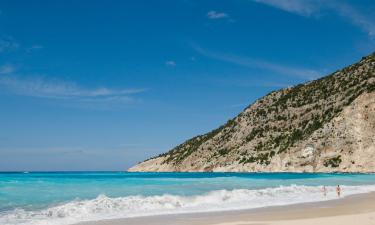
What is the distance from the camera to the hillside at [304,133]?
324ft

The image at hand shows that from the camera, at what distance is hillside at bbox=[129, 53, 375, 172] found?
98875 millimetres

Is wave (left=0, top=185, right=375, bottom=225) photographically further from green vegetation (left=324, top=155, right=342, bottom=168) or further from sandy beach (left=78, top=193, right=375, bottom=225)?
green vegetation (left=324, top=155, right=342, bottom=168)

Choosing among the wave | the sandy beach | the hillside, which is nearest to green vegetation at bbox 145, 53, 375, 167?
the hillside

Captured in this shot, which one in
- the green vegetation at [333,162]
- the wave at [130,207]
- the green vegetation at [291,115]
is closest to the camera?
the wave at [130,207]

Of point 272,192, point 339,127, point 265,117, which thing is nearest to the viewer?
point 272,192

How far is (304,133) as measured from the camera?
113m

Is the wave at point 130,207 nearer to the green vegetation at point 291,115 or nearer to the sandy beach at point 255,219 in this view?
the sandy beach at point 255,219

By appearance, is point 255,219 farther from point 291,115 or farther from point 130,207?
point 291,115

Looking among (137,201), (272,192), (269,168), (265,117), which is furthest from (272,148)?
(137,201)

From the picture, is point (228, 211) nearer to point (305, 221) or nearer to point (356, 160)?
point (305, 221)

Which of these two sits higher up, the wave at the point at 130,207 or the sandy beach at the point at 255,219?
the wave at the point at 130,207

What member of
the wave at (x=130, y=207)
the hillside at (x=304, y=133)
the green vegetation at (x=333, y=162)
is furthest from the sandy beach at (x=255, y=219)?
the green vegetation at (x=333, y=162)

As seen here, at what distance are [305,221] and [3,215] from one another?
Answer: 49.8 feet

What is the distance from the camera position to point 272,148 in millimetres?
117625
